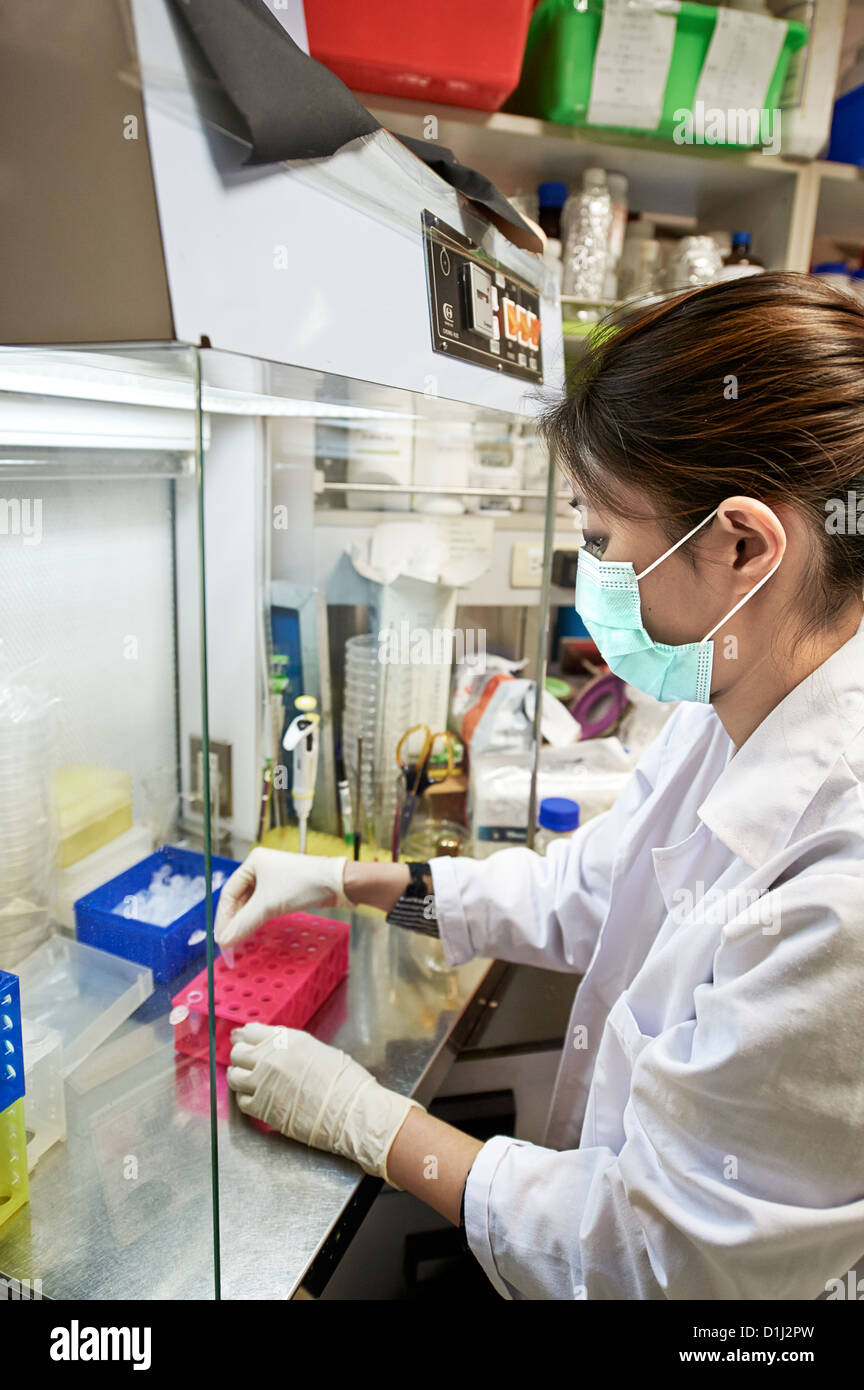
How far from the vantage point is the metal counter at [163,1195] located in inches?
27.1

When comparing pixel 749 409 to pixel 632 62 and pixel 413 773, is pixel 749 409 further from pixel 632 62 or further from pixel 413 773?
pixel 632 62

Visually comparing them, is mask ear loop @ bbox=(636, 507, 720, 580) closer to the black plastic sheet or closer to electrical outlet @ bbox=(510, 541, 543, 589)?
the black plastic sheet

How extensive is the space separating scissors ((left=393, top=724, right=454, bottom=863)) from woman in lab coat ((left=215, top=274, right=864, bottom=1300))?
566mm

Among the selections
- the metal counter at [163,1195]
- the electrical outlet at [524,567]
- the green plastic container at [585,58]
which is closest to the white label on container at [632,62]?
the green plastic container at [585,58]

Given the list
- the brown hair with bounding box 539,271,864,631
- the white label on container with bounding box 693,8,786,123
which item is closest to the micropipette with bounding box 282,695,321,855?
the brown hair with bounding box 539,271,864,631

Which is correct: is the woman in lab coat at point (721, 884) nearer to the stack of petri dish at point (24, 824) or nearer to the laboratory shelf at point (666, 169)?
the stack of petri dish at point (24, 824)

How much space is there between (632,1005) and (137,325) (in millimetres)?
772

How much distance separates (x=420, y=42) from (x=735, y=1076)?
5.33 feet

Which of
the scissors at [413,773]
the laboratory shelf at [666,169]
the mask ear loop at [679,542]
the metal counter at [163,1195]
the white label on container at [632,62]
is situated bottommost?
the metal counter at [163,1195]

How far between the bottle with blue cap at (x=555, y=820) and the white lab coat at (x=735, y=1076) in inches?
18.7

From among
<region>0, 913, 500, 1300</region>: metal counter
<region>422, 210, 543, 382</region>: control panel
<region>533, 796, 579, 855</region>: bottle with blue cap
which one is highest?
<region>422, 210, 543, 382</region>: control panel

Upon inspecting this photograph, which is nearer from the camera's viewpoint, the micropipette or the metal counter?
the metal counter

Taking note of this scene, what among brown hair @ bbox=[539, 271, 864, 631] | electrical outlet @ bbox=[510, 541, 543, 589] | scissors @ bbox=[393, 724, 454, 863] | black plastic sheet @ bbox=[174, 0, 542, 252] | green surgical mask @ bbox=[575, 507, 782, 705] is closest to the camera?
black plastic sheet @ bbox=[174, 0, 542, 252]

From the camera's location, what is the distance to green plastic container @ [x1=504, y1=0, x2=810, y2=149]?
58.9 inches
